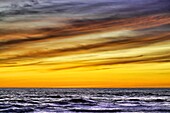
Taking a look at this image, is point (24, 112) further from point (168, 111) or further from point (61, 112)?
point (168, 111)

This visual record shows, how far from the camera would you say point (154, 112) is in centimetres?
3994

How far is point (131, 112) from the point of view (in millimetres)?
39625

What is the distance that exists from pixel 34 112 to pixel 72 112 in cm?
402

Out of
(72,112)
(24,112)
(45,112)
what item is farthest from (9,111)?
(72,112)

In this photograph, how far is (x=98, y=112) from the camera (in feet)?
132

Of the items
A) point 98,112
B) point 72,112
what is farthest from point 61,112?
point 98,112

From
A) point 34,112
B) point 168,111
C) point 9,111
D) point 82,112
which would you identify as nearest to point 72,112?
point 82,112

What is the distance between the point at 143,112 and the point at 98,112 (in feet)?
15.9

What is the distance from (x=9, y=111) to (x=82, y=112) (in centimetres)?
820

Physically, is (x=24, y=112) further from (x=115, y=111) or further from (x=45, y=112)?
(x=115, y=111)

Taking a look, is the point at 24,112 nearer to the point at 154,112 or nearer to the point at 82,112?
the point at 82,112

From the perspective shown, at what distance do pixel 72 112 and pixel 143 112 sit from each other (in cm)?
765

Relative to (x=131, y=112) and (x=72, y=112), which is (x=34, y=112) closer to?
(x=72, y=112)

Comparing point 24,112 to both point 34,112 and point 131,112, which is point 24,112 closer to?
point 34,112
